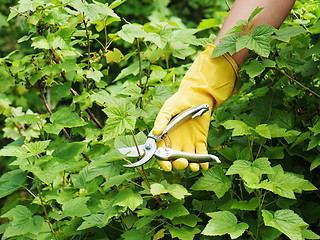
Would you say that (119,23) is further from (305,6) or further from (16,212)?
(16,212)

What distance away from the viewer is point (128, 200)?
4.50 ft

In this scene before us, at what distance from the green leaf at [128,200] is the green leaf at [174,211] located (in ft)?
0.37

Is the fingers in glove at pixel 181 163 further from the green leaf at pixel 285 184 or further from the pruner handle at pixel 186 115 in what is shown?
the green leaf at pixel 285 184

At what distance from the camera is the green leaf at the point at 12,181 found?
1.60 m

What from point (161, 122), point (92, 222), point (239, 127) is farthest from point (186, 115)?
point (92, 222)

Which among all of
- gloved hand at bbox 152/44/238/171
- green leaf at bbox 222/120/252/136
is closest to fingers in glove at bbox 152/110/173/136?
gloved hand at bbox 152/44/238/171

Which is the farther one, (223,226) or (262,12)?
(262,12)

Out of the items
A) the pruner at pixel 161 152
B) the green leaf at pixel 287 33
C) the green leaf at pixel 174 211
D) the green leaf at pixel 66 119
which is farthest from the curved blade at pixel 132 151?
the green leaf at pixel 287 33

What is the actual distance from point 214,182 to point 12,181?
2.96 ft

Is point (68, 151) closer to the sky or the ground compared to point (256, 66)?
closer to the ground

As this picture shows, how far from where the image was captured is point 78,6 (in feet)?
5.18

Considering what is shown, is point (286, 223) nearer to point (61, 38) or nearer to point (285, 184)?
point (285, 184)

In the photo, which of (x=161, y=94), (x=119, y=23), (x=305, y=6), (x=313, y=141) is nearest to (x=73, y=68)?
(x=161, y=94)

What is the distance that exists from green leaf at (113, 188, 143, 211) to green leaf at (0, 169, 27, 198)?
516mm
